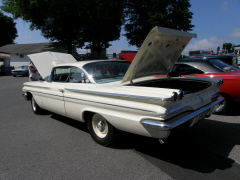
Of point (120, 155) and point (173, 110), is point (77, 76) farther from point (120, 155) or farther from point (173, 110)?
point (173, 110)

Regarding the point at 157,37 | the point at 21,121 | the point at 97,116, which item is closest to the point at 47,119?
the point at 21,121

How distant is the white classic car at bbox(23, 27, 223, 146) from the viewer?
2.58m

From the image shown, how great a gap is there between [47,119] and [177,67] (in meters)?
4.03

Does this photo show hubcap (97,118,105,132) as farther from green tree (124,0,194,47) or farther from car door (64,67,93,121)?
green tree (124,0,194,47)

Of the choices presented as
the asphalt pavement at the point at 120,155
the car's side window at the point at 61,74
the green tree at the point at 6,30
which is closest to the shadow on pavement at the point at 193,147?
the asphalt pavement at the point at 120,155

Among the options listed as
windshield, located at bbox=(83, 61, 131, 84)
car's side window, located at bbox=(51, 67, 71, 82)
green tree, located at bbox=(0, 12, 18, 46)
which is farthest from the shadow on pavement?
green tree, located at bbox=(0, 12, 18, 46)

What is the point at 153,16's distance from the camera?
83.1 feet

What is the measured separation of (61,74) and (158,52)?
233 centimetres

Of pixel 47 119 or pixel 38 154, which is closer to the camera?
pixel 38 154

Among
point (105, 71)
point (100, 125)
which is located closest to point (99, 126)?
point (100, 125)

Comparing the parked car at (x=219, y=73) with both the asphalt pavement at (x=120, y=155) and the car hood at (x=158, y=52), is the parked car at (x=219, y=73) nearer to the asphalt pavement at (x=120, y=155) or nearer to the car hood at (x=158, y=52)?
the asphalt pavement at (x=120, y=155)

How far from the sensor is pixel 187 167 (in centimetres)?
276

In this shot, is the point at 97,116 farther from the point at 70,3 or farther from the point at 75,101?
the point at 70,3

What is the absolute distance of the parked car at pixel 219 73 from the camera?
15.6 ft
